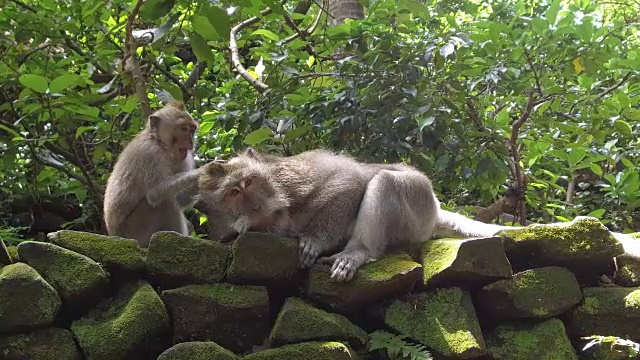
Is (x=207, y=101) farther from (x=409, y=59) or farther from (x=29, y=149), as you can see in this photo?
(x=409, y=59)

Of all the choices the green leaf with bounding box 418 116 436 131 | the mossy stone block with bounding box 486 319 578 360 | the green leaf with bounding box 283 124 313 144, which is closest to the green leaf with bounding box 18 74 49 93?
the green leaf with bounding box 283 124 313 144

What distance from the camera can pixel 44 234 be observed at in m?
7.90

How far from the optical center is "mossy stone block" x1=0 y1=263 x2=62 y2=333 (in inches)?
143

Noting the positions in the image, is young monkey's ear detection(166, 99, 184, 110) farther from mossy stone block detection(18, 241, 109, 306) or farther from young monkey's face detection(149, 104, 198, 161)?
mossy stone block detection(18, 241, 109, 306)

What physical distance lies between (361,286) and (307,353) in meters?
0.64

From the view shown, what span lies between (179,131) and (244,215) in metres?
1.39

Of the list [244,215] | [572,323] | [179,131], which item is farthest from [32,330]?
[572,323]

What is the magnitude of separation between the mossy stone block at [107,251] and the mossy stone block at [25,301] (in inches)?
15.0

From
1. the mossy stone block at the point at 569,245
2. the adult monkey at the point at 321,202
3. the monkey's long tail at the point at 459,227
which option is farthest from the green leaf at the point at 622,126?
the mossy stone block at the point at 569,245

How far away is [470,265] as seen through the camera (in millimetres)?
4230

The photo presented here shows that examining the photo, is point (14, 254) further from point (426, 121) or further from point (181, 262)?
point (426, 121)

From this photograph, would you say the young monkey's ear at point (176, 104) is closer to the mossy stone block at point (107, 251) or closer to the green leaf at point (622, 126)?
the mossy stone block at point (107, 251)

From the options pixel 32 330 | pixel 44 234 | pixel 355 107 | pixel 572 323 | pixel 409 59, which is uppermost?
pixel 409 59

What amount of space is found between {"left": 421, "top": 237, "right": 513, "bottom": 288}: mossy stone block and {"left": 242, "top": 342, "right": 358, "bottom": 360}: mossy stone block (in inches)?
33.6
